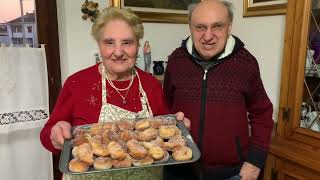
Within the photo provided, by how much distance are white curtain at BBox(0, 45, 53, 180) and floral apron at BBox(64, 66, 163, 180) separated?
0.87m

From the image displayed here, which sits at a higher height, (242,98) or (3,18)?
(3,18)

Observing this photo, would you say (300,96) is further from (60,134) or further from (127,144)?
(60,134)

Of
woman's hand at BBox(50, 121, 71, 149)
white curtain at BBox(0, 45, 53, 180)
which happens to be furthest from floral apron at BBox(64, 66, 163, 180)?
white curtain at BBox(0, 45, 53, 180)

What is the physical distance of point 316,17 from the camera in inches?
56.4

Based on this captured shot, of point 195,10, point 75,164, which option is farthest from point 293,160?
point 75,164

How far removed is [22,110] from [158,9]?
1157 millimetres

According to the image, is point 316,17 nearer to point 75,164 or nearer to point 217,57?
point 217,57

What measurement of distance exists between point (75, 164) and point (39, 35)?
1331mm

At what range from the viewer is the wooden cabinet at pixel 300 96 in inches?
56.2

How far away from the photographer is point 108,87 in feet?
3.93

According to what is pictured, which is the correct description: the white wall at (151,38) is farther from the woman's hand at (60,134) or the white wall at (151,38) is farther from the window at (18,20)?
the woman's hand at (60,134)

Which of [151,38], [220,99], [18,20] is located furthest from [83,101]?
[151,38]

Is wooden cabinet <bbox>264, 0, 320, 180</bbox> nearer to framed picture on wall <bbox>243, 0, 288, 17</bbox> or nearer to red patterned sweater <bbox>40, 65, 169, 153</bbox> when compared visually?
framed picture on wall <bbox>243, 0, 288, 17</bbox>

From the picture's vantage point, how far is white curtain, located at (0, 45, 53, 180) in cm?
181
